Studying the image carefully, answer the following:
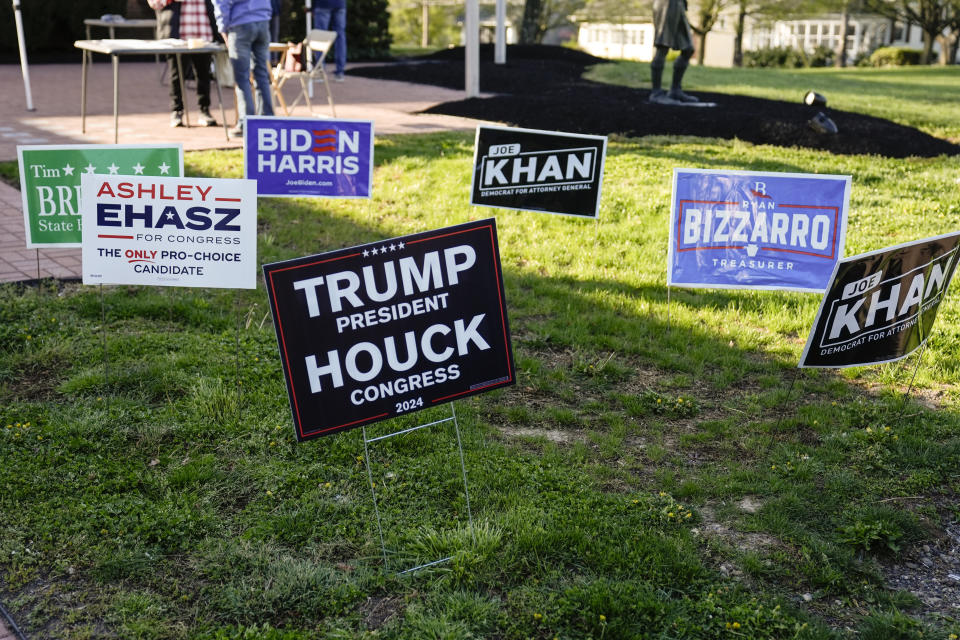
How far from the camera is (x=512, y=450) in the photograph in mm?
4633

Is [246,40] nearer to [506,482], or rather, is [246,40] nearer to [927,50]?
[506,482]

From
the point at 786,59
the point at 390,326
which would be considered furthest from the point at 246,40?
the point at 786,59

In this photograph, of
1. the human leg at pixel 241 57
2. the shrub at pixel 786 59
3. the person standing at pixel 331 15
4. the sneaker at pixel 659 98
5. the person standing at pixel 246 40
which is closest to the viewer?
the person standing at pixel 246 40

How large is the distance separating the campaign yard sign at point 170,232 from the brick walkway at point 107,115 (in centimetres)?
214

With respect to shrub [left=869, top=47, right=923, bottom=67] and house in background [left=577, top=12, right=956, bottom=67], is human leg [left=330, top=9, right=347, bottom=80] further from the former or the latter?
house in background [left=577, top=12, right=956, bottom=67]

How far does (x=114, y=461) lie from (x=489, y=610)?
202cm

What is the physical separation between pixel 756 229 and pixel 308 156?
11.5 feet

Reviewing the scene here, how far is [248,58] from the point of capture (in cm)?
1005

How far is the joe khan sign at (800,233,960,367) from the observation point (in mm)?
4438

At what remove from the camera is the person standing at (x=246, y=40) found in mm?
9719

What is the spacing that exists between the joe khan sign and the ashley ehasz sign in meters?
1.62

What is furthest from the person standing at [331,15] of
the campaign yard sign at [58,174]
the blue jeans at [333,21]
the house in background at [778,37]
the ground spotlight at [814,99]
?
the house in background at [778,37]

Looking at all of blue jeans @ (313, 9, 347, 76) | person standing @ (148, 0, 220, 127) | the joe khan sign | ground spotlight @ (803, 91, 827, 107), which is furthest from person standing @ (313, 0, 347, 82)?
the joe khan sign

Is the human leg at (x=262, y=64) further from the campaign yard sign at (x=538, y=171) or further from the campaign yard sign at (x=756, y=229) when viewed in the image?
the campaign yard sign at (x=756, y=229)
